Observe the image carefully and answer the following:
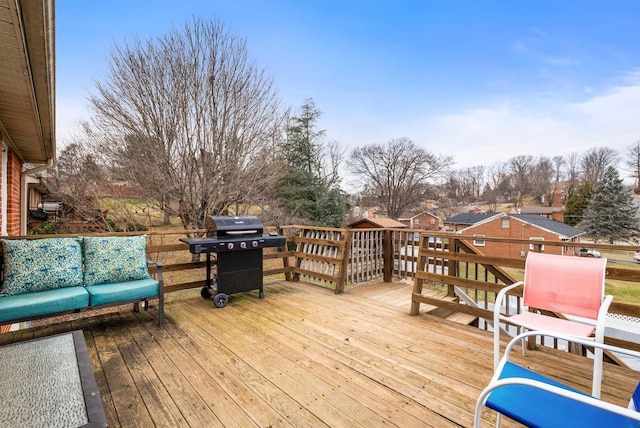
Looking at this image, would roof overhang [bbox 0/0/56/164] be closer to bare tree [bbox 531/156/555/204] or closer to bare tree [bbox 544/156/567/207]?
bare tree [bbox 531/156/555/204]

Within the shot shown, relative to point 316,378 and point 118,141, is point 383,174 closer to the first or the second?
point 118,141

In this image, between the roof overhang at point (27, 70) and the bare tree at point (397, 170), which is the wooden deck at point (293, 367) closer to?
the roof overhang at point (27, 70)

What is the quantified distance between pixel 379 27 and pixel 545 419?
928 centimetres

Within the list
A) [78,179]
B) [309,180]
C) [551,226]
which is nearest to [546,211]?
[551,226]

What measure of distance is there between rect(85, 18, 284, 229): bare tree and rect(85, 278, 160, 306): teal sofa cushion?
182 inches

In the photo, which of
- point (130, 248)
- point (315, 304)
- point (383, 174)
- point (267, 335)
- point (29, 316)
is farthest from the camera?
point (383, 174)

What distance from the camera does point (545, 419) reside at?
43.1 inches

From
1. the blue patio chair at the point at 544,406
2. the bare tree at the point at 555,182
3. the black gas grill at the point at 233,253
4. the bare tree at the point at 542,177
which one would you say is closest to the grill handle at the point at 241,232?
the black gas grill at the point at 233,253

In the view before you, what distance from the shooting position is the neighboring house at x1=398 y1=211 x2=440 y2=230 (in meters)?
27.1

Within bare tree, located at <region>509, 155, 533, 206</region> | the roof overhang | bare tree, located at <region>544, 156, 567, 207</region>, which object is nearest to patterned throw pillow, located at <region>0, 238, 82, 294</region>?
the roof overhang

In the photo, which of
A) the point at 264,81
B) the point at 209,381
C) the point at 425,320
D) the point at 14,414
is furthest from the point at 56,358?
the point at 264,81

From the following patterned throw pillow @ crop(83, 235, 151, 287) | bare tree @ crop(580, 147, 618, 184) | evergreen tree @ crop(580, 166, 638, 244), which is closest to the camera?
patterned throw pillow @ crop(83, 235, 151, 287)

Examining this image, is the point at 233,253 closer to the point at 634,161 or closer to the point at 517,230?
the point at 517,230

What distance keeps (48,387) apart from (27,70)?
1997 millimetres
